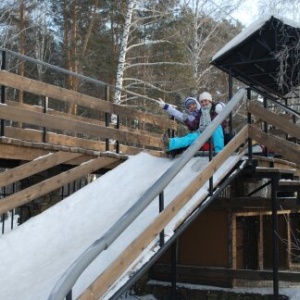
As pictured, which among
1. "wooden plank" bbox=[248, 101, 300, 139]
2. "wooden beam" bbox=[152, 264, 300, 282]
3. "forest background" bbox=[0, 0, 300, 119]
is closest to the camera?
"wooden plank" bbox=[248, 101, 300, 139]

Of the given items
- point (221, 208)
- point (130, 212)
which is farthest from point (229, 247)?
point (130, 212)

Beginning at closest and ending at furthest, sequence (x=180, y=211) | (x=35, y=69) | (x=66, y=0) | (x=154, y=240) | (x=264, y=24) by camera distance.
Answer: (x=154, y=240)
(x=180, y=211)
(x=264, y=24)
(x=66, y=0)
(x=35, y=69)

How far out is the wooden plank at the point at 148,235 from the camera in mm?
3727

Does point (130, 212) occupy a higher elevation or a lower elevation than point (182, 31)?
lower

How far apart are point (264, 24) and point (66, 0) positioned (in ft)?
55.3

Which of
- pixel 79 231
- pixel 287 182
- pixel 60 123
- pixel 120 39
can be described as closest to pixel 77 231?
pixel 79 231

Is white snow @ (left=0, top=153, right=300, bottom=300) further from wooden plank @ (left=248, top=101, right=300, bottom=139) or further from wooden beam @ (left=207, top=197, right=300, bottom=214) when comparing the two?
wooden beam @ (left=207, top=197, right=300, bottom=214)

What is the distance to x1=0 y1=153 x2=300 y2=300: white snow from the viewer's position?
14.5 ft

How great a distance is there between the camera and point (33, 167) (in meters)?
5.74

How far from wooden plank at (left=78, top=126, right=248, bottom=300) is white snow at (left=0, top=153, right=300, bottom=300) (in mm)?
115

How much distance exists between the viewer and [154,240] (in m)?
4.55

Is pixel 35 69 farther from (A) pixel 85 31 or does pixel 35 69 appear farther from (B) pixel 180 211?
(B) pixel 180 211

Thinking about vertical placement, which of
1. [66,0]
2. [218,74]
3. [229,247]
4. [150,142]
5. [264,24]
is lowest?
[229,247]

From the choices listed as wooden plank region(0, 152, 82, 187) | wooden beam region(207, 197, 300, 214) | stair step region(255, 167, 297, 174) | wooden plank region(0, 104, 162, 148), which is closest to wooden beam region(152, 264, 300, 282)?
wooden beam region(207, 197, 300, 214)
